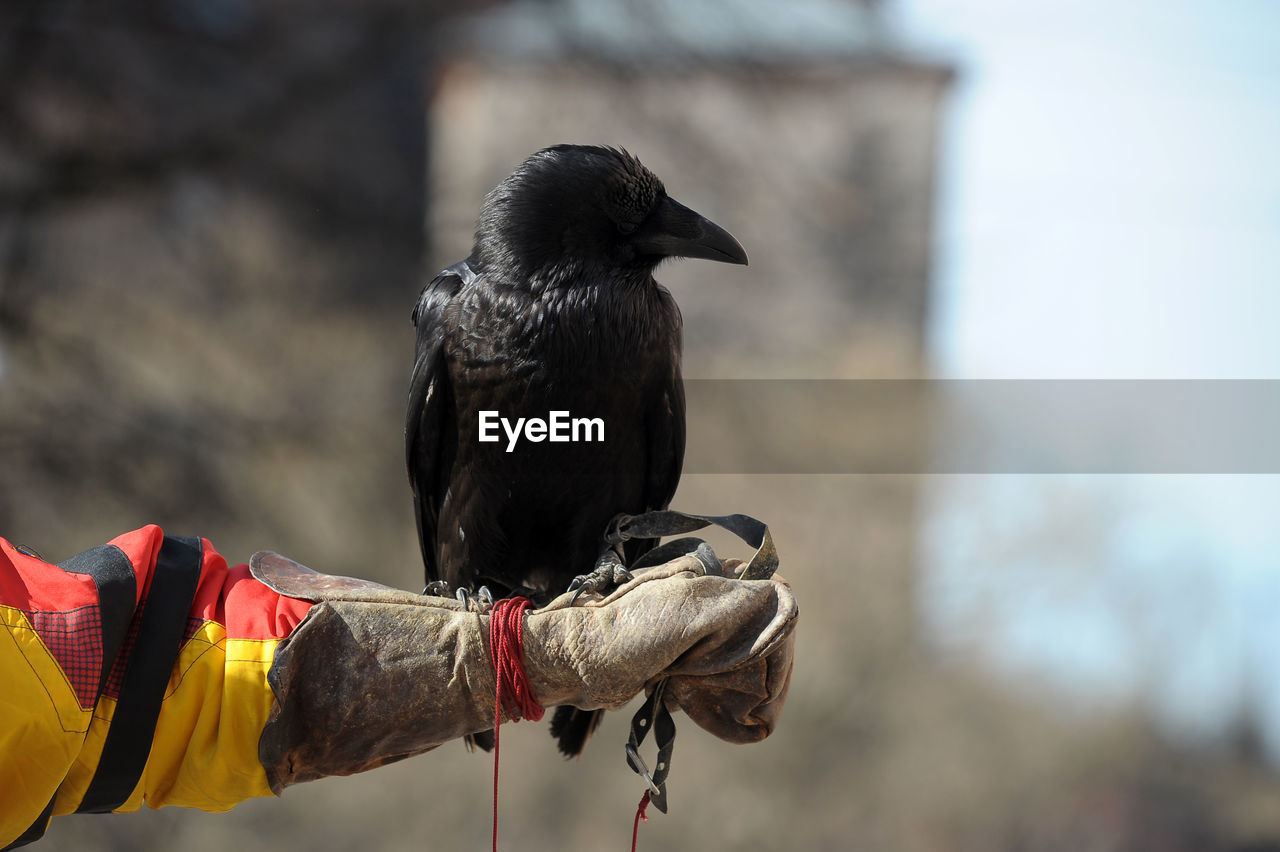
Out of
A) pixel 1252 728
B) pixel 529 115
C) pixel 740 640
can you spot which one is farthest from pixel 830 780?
pixel 740 640

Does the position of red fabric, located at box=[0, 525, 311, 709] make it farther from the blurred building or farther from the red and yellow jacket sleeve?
the blurred building

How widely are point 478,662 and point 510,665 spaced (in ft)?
0.19

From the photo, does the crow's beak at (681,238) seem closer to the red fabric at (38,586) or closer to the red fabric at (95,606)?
the red fabric at (95,606)

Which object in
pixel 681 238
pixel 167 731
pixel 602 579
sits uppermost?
pixel 681 238

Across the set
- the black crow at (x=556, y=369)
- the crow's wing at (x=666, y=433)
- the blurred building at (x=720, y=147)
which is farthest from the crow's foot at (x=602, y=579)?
the blurred building at (x=720, y=147)

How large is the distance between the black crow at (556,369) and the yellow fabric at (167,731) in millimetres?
644

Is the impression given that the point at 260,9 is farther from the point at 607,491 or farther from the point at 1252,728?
the point at 1252,728

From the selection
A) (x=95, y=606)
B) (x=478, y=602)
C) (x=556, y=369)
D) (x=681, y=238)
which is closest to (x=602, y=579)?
(x=478, y=602)

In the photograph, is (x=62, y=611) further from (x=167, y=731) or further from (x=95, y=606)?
(x=167, y=731)

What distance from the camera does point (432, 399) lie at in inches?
84.9

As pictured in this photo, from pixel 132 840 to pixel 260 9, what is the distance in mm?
5203

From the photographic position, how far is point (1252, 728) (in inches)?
278

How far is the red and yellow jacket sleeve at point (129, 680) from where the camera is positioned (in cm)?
128

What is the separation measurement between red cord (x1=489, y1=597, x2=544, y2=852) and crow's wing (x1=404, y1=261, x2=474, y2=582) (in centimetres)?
67
